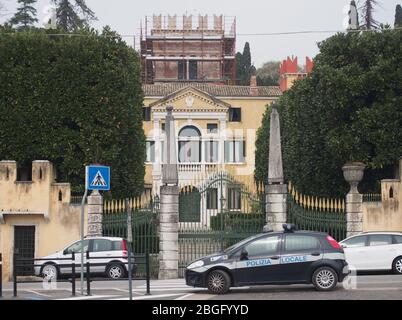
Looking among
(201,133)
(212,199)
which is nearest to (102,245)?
(212,199)

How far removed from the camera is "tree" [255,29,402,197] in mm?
28766

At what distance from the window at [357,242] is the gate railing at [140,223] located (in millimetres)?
6370

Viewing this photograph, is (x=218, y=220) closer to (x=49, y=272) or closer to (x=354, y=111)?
(x=49, y=272)

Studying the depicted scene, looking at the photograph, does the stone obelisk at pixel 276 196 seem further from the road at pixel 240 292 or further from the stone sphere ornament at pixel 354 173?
the road at pixel 240 292

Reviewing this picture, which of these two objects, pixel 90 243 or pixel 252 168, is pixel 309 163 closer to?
pixel 90 243

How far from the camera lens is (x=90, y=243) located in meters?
25.1

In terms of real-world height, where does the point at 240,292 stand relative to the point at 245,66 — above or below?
below

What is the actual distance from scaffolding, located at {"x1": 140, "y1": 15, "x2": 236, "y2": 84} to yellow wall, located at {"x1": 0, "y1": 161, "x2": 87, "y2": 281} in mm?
49863

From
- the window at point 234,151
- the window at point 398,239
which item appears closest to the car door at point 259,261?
the window at point 398,239

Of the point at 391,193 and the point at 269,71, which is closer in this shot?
the point at 391,193

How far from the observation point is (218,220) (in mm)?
25750

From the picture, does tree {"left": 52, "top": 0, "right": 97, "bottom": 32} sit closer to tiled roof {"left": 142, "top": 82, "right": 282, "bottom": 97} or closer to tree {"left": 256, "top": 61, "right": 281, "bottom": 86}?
tiled roof {"left": 142, "top": 82, "right": 282, "bottom": 97}

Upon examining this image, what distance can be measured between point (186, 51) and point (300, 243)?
199ft
